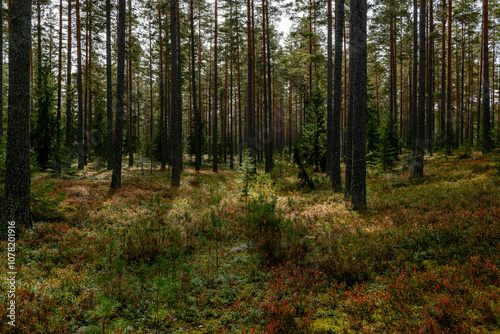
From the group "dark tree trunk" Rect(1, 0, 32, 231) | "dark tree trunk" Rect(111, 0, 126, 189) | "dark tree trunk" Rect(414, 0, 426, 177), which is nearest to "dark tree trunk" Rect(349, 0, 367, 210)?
"dark tree trunk" Rect(414, 0, 426, 177)

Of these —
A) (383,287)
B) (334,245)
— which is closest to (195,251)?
(334,245)

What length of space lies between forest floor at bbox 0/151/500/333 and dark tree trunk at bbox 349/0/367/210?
968 millimetres

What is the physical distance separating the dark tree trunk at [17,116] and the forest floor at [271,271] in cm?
96

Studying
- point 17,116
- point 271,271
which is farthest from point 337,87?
point 17,116

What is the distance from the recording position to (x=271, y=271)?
16.2ft

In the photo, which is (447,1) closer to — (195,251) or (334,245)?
(334,245)

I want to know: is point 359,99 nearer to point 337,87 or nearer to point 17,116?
point 337,87

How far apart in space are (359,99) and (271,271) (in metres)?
6.96

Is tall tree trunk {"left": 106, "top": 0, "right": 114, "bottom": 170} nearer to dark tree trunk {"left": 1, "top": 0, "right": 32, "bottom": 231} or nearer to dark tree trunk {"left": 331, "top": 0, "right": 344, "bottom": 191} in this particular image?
dark tree trunk {"left": 1, "top": 0, "right": 32, "bottom": 231}

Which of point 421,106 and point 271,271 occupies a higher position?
point 421,106

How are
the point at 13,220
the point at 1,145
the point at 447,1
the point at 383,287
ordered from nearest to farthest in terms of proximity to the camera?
1. the point at 383,287
2. the point at 13,220
3. the point at 1,145
4. the point at 447,1

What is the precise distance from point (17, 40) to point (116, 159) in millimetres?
7593

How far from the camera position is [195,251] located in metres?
6.62

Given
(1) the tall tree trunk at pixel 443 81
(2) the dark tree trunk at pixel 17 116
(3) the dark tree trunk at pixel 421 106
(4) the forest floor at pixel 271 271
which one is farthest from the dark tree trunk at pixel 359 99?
(1) the tall tree trunk at pixel 443 81
